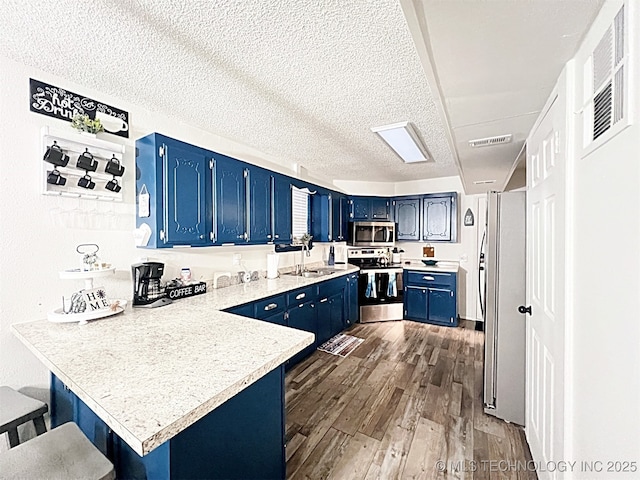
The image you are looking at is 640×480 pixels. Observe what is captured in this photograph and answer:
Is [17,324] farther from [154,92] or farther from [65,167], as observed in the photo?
[154,92]

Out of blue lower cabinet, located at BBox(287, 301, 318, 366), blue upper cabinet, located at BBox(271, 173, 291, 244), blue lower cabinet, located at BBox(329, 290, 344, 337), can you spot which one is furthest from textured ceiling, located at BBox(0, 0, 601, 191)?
blue lower cabinet, located at BBox(329, 290, 344, 337)

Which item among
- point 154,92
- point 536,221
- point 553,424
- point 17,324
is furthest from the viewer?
point 154,92

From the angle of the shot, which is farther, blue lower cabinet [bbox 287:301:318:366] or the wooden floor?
blue lower cabinet [bbox 287:301:318:366]

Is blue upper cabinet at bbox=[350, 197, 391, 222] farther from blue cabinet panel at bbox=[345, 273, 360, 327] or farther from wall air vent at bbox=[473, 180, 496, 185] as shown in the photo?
wall air vent at bbox=[473, 180, 496, 185]

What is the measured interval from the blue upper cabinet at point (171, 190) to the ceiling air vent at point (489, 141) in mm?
2262

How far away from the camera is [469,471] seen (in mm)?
1700

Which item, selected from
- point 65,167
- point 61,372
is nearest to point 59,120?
point 65,167

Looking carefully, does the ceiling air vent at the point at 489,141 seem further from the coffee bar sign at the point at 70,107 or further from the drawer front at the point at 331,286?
the coffee bar sign at the point at 70,107

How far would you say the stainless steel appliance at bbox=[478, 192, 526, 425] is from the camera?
2104 millimetres

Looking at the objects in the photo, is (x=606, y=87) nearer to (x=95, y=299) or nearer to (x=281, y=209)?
(x=95, y=299)

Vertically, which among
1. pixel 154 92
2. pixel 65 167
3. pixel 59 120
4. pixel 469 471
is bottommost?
pixel 469 471

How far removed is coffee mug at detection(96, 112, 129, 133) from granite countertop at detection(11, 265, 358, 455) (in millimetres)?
1345

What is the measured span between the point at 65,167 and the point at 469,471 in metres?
3.19

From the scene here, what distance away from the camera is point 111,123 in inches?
80.4
